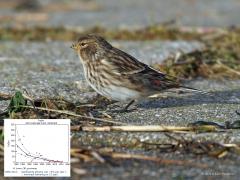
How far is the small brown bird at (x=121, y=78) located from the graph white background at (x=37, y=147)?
4.56ft

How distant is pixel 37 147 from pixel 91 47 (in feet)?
7.01

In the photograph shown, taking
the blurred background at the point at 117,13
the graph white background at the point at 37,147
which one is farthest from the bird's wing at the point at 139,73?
the blurred background at the point at 117,13

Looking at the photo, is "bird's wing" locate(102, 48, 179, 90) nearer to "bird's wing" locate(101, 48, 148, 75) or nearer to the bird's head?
"bird's wing" locate(101, 48, 148, 75)

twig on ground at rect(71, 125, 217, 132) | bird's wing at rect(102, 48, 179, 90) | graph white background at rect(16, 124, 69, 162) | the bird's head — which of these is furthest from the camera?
the bird's head

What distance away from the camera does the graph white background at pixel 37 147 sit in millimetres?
4074

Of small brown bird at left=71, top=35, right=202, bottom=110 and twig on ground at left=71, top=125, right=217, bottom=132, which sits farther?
small brown bird at left=71, top=35, right=202, bottom=110

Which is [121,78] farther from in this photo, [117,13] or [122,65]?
[117,13]

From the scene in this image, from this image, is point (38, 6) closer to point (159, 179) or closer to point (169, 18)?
point (169, 18)

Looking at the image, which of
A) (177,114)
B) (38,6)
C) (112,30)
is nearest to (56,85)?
(177,114)

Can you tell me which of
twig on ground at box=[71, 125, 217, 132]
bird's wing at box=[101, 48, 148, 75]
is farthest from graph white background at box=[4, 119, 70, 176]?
bird's wing at box=[101, 48, 148, 75]

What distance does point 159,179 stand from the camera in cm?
391

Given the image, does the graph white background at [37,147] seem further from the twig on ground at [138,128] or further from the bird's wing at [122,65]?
the bird's wing at [122,65]

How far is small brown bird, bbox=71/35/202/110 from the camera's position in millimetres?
5812

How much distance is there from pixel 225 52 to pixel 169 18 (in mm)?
3730
